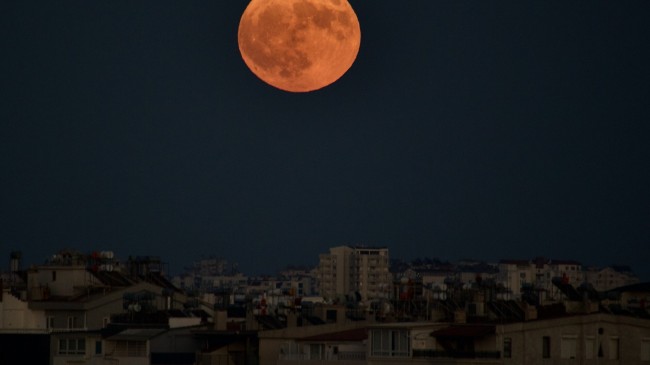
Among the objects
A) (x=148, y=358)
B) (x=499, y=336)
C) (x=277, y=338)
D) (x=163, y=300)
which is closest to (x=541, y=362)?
(x=499, y=336)

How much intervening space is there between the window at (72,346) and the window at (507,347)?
2139 cm

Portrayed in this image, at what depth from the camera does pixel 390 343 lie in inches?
2795

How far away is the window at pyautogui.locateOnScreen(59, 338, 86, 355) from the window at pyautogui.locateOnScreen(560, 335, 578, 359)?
881 inches

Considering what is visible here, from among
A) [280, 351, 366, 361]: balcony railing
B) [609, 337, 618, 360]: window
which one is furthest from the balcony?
[609, 337, 618, 360]: window

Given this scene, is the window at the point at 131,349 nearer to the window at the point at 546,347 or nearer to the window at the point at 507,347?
the window at the point at 507,347

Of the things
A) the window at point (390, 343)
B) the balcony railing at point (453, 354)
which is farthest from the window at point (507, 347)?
the window at point (390, 343)

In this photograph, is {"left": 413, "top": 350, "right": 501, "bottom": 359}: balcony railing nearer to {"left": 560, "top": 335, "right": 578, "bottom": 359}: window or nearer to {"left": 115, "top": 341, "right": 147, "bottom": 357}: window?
{"left": 560, "top": 335, "right": 578, "bottom": 359}: window

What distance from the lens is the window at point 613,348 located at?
71.8m

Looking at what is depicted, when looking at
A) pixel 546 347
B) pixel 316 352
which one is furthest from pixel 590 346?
pixel 316 352

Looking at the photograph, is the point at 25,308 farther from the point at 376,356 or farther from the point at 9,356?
the point at 376,356

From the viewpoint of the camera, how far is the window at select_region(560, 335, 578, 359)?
232 ft

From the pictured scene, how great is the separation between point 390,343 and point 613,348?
7.97 meters

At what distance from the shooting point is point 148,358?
80.2m

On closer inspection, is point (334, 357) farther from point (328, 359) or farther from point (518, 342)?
point (518, 342)
